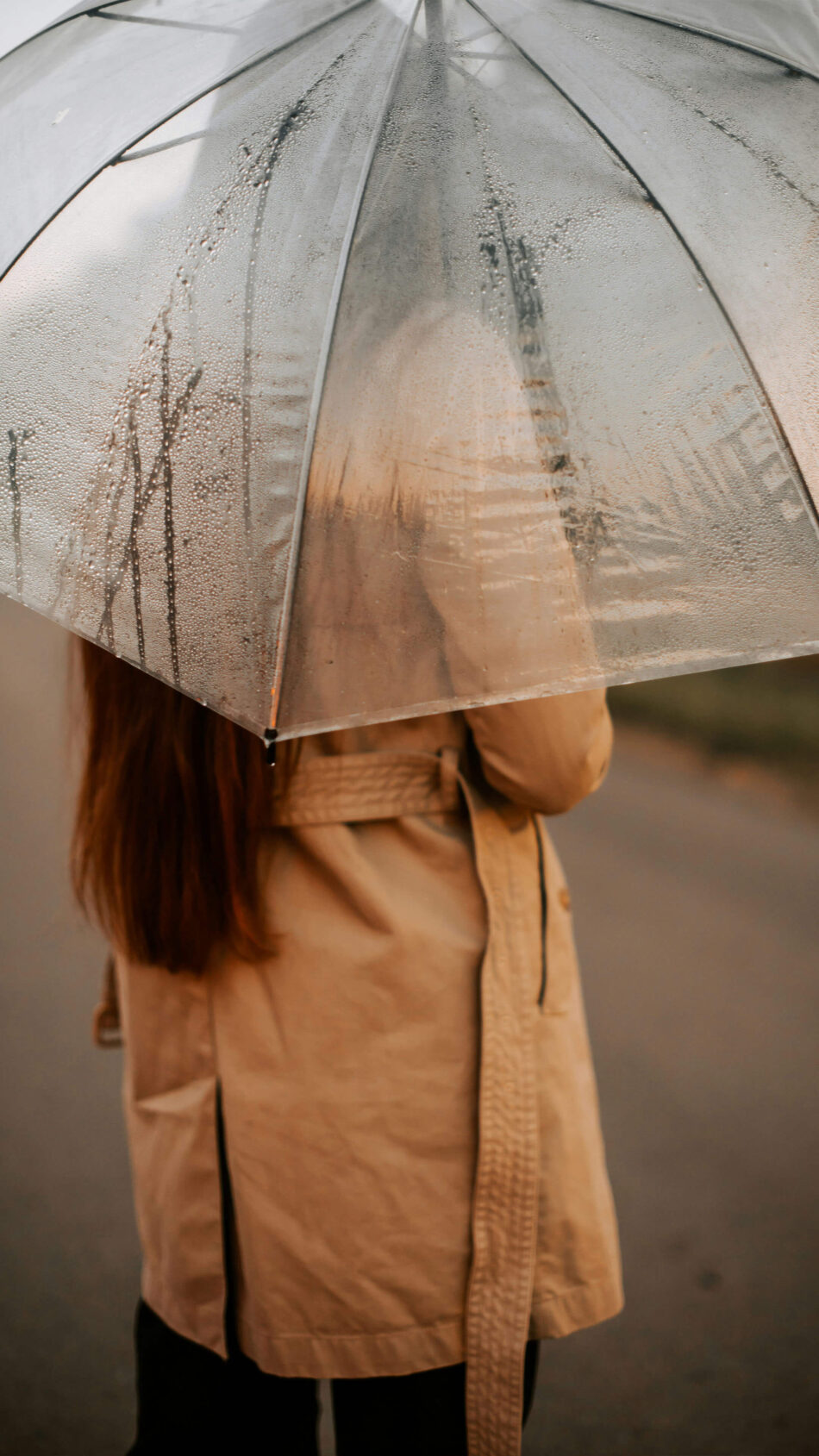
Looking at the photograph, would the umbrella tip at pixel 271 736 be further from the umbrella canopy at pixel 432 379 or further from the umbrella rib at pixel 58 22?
the umbrella rib at pixel 58 22

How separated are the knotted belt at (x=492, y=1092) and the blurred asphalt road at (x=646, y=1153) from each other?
52cm

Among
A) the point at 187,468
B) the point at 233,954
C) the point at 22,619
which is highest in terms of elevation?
the point at 22,619

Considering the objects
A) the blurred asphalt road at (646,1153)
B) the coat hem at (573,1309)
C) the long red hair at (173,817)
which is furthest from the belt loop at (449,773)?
the coat hem at (573,1309)

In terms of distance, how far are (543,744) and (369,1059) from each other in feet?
1.66

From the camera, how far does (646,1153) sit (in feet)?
11.2

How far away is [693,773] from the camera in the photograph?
635 cm

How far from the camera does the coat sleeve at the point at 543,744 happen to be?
1.51 m

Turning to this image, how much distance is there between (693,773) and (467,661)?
5488 millimetres

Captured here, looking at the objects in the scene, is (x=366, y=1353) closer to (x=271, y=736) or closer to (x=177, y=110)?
(x=271, y=736)

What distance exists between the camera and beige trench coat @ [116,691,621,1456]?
158cm

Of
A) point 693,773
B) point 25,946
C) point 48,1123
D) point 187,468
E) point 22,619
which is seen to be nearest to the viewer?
point 187,468

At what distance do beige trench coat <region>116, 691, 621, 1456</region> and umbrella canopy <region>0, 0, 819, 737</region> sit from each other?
0.48 metres

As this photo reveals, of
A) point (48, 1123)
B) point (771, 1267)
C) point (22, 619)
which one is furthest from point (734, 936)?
point (22, 619)

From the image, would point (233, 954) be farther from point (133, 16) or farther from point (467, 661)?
point (133, 16)
